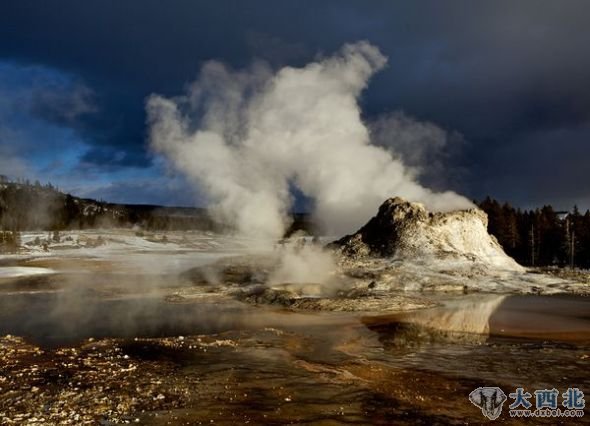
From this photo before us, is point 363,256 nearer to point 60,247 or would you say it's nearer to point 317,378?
point 317,378

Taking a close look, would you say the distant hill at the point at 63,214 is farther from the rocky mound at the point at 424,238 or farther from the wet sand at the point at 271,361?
the wet sand at the point at 271,361

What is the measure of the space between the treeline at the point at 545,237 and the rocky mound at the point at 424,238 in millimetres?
20847

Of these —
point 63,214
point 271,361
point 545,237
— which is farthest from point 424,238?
point 63,214

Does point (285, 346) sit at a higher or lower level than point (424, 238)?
lower

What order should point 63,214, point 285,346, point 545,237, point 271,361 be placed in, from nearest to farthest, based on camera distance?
point 271,361 < point 285,346 < point 545,237 < point 63,214

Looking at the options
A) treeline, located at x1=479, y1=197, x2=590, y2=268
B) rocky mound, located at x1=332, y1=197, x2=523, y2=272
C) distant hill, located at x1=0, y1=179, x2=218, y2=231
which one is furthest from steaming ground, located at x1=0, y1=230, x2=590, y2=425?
distant hill, located at x1=0, y1=179, x2=218, y2=231

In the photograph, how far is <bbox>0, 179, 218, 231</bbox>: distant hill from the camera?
404 feet

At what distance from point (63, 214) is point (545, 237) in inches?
4575

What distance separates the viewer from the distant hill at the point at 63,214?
123 m

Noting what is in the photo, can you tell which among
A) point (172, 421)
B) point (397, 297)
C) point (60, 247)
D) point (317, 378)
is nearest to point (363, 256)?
point (397, 297)

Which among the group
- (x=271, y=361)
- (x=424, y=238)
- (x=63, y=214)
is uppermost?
(x=63, y=214)

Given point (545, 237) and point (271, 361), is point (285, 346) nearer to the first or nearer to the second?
point (271, 361)

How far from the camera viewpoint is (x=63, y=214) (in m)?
134

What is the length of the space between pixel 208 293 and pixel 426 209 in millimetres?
20704
